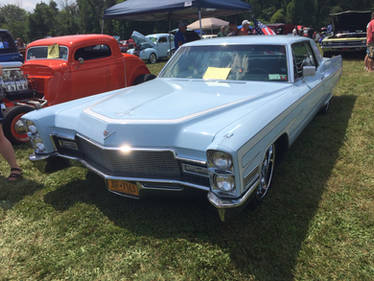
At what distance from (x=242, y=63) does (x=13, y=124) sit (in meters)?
3.57

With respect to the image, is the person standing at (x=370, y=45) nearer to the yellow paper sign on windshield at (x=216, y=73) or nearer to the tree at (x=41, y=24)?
the yellow paper sign on windshield at (x=216, y=73)

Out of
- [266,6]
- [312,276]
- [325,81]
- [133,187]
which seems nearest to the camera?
[312,276]

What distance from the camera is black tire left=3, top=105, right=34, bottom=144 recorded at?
4645mm

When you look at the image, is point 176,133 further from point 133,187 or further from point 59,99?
point 59,99

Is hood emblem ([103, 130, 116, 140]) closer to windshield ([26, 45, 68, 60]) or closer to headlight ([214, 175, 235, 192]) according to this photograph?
headlight ([214, 175, 235, 192])

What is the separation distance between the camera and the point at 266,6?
74625mm

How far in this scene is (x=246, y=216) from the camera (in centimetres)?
266

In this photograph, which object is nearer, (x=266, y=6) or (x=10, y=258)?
(x=10, y=258)

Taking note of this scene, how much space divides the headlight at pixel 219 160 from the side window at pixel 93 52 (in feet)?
15.1

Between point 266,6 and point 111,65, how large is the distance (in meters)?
78.0

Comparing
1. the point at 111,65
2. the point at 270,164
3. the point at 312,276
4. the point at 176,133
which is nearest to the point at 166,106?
the point at 176,133

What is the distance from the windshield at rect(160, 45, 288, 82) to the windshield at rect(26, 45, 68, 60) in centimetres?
310

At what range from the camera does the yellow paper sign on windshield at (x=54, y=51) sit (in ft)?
18.7

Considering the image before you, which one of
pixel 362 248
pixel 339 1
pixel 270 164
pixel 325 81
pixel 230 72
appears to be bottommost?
pixel 362 248
